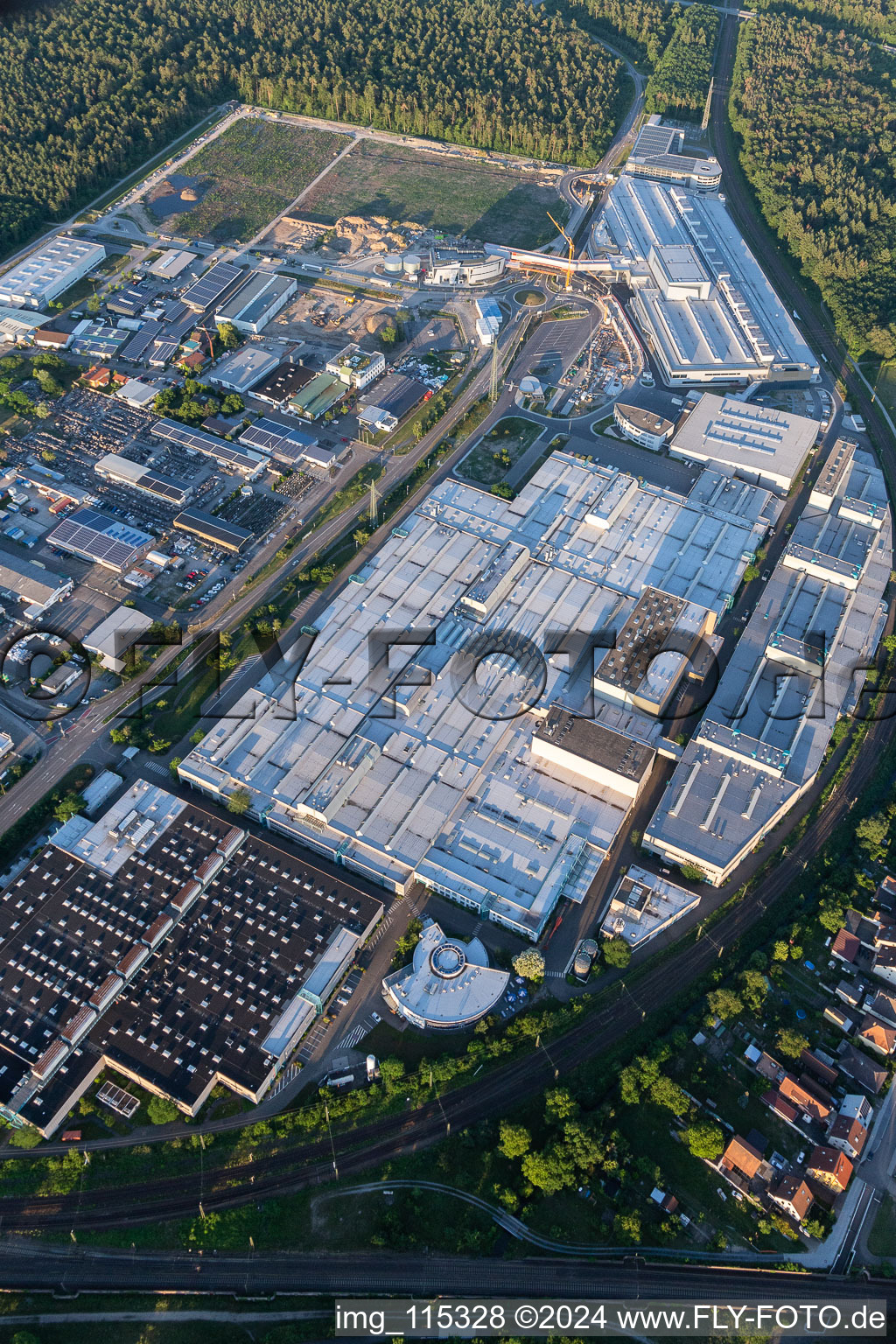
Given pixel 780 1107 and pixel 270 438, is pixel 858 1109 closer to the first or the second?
pixel 780 1107

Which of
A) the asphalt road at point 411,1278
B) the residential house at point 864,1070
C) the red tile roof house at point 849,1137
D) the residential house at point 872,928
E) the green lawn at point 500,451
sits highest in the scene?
the green lawn at point 500,451

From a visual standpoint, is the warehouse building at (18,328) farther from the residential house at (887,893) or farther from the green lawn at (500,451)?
the residential house at (887,893)

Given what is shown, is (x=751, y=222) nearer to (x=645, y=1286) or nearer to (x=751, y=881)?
(x=751, y=881)

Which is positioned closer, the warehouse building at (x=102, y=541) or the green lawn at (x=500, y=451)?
the warehouse building at (x=102, y=541)

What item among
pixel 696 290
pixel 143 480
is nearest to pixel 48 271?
pixel 143 480

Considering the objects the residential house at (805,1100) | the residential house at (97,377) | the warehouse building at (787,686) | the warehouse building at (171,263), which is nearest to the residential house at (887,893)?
the warehouse building at (787,686)
